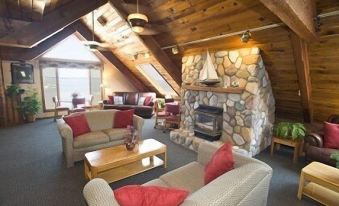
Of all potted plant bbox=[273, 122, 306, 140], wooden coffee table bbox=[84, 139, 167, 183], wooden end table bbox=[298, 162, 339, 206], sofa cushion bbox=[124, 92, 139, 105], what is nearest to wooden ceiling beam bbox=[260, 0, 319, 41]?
potted plant bbox=[273, 122, 306, 140]

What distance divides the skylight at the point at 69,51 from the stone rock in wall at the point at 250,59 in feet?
20.2

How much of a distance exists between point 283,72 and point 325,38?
94cm

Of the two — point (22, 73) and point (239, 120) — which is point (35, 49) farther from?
point (239, 120)

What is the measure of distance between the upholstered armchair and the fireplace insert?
1579mm

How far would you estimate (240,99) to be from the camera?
12.5ft

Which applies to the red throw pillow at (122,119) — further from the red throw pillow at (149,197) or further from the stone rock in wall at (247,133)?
the red throw pillow at (149,197)

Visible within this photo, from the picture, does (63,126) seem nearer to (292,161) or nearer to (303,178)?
(303,178)

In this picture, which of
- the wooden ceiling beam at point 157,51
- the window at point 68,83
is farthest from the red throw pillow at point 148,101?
the window at point 68,83

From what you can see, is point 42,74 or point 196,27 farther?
point 42,74

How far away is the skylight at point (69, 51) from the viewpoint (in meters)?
7.21

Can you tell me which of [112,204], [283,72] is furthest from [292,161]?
[112,204]

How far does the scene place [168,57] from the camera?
5.46 metres

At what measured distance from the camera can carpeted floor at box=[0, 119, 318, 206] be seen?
2.49 m

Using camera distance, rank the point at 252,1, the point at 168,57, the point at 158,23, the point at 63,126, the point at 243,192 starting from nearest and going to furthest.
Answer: the point at 243,192, the point at 252,1, the point at 63,126, the point at 158,23, the point at 168,57
